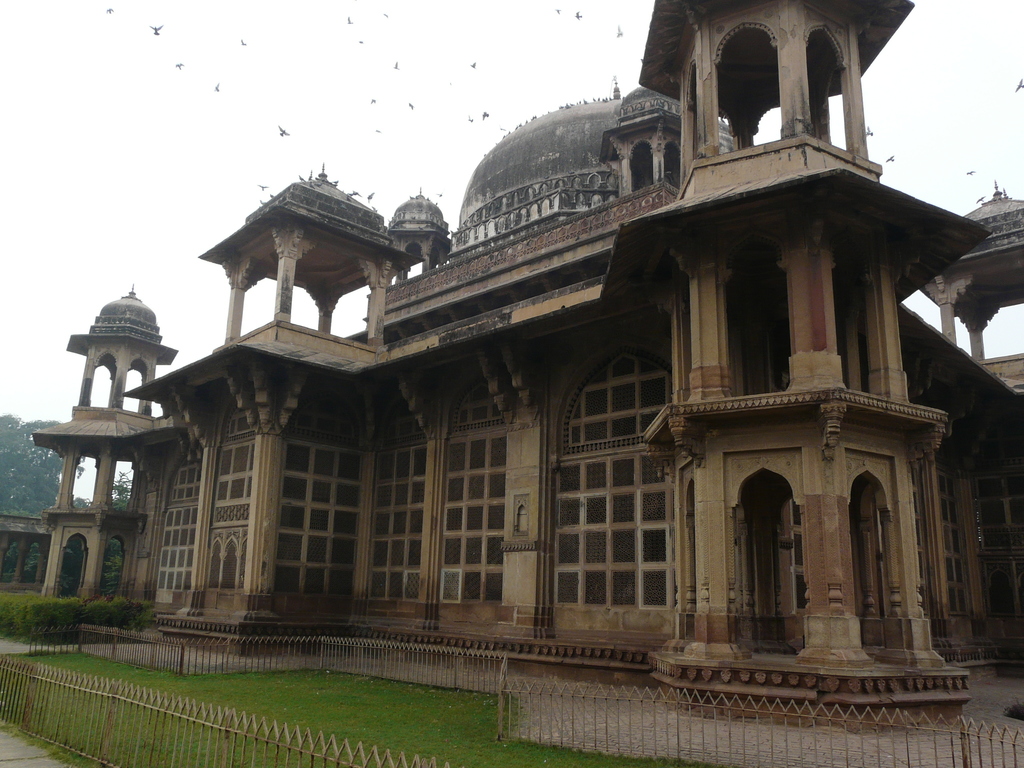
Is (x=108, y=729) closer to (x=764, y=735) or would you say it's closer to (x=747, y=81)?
(x=764, y=735)

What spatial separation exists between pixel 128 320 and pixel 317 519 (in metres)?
15.4

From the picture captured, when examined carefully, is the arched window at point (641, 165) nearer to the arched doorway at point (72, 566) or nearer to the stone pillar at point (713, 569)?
the stone pillar at point (713, 569)

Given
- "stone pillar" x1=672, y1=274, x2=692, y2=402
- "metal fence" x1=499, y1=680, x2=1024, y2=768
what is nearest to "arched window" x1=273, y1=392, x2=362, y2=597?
"metal fence" x1=499, y1=680, x2=1024, y2=768

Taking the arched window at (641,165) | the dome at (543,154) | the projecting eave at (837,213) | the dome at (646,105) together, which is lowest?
the projecting eave at (837,213)

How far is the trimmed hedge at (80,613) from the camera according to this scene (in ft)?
68.8

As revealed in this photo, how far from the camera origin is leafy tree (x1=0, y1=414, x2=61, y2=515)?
6988 centimetres

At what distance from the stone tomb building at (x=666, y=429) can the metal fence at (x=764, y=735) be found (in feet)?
1.09

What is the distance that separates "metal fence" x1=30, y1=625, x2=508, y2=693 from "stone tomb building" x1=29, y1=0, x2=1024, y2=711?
2.04ft

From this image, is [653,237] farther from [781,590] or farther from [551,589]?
[551,589]

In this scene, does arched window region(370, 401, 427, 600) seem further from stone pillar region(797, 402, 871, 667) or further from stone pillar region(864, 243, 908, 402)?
stone pillar region(864, 243, 908, 402)

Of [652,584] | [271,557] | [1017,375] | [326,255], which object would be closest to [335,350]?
[326,255]

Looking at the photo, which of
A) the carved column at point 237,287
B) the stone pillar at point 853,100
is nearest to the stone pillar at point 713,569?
the stone pillar at point 853,100

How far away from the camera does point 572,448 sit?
15430mm

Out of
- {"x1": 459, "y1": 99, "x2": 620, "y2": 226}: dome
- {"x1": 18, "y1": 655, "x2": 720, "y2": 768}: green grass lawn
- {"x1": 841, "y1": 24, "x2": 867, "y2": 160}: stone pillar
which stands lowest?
{"x1": 18, "y1": 655, "x2": 720, "y2": 768}: green grass lawn
